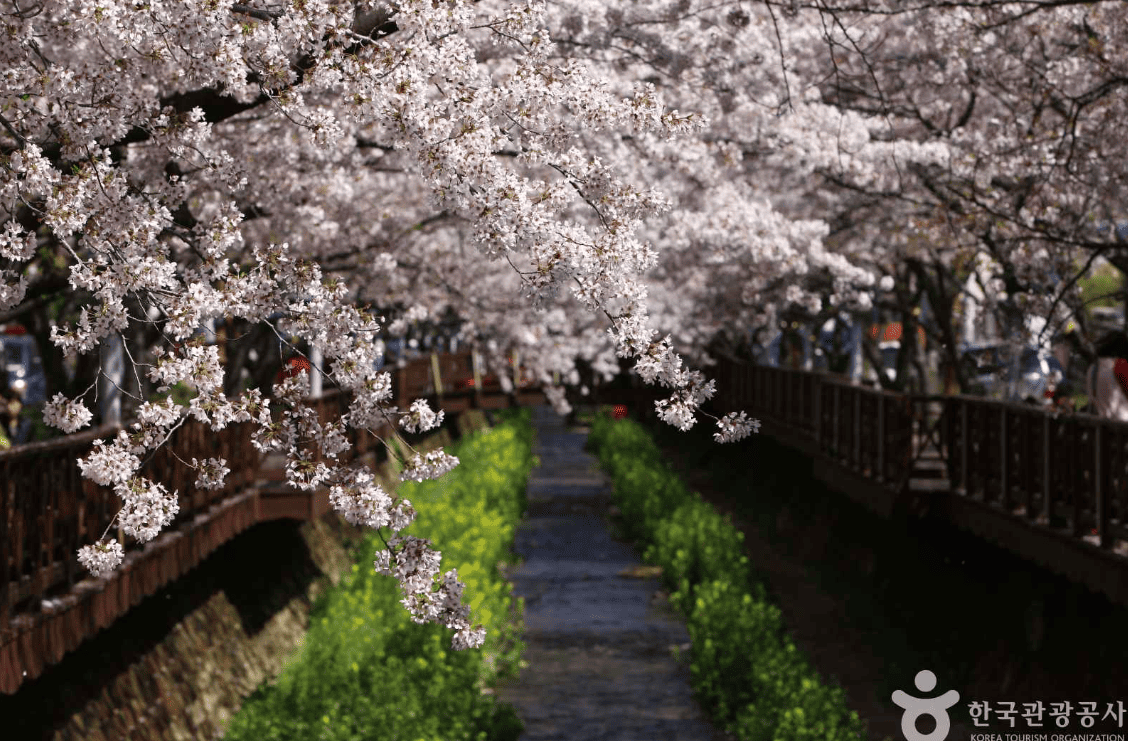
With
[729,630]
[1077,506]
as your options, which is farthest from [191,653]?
[1077,506]

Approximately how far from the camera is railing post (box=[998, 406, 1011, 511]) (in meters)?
14.3

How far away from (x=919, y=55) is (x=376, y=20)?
972cm

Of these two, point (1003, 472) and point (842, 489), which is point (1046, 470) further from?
point (842, 489)

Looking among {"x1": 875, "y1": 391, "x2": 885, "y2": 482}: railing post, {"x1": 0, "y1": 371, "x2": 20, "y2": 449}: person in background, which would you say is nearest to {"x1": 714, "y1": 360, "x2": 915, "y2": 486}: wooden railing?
{"x1": 875, "y1": 391, "x2": 885, "y2": 482}: railing post

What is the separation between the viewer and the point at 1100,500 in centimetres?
1172

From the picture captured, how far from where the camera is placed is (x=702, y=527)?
2486cm

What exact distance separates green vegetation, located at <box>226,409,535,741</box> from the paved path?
819mm

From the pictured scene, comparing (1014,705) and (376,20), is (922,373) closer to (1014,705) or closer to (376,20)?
(1014,705)

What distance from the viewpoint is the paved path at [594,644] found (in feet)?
57.6

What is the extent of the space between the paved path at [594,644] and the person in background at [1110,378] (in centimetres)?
603

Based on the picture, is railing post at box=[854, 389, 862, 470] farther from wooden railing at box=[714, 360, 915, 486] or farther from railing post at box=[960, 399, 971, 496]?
railing post at box=[960, 399, 971, 496]

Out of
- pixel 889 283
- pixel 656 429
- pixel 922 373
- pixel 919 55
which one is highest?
pixel 919 55

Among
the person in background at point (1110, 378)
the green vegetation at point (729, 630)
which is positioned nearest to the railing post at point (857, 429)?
the green vegetation at point (729, 630)

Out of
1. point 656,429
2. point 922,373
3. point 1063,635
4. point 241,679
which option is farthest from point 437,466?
point 656,429
